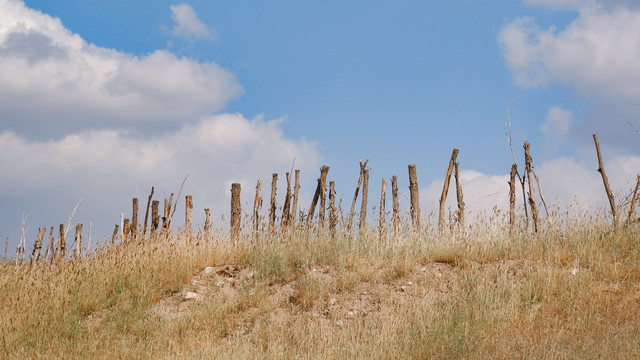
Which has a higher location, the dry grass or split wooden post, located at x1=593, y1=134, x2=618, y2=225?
split wooden post, located at x1=593, y1=134, x2=618, y2=225

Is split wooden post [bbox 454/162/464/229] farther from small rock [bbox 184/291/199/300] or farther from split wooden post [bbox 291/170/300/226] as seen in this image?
small rock [bbox 184/291/199/300]

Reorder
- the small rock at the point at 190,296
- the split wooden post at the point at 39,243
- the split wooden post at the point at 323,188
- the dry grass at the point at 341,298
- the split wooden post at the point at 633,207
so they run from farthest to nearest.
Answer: the split wooden post at the point at 39,243, the split wooden post at the point at 323,188, the split wooden post at the point at 633,207, the small rock at the point at 190,296, the dry grass at the point at 341,298

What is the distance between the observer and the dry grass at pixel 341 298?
662cm

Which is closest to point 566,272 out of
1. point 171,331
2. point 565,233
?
point 565,233

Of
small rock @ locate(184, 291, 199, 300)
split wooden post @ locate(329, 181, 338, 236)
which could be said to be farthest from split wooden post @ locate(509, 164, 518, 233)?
small rock @ locate(184, 291, 199, 300)

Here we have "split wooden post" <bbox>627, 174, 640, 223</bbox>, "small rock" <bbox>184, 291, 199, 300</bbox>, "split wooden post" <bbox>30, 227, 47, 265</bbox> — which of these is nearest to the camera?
"small rock" <bbox>184, 291, 199, 300</bbox>

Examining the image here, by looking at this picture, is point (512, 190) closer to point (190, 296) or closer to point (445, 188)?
point (445, 188)

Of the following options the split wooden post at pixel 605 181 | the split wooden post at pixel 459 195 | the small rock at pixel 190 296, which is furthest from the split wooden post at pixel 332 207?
the split wooden post at pixel 605 181

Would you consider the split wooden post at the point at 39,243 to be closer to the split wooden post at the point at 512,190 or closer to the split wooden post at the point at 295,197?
the split wooden post at the point at 295,197

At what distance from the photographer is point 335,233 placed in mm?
10812

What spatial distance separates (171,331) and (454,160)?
25.9ft

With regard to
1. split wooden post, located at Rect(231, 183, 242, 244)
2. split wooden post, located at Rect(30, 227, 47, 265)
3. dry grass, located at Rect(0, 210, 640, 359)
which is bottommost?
dry grass, located at Rect(0, 210, 640, 359)

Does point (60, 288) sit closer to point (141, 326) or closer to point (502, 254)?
point (141, 326)

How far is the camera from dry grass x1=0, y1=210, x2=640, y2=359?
261 inches
